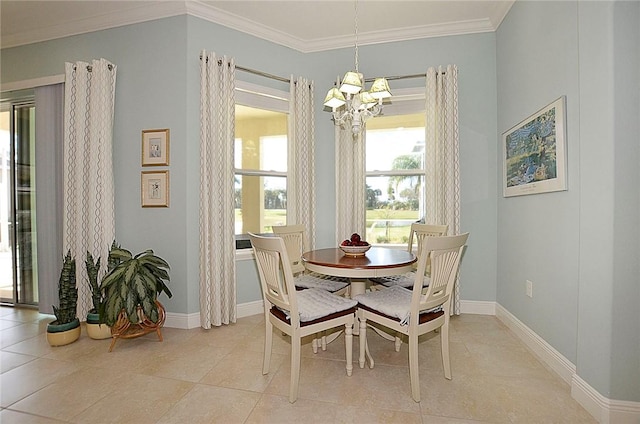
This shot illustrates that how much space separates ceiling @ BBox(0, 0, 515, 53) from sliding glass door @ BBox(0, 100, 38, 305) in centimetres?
84

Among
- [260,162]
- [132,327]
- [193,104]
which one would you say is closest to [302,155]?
[260,162]

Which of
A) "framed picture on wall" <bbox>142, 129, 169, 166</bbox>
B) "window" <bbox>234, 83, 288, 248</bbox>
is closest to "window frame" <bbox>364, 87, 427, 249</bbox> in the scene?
"window" <bbox>234, 83, 288, 248</bbox>

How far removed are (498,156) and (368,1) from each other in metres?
1.96

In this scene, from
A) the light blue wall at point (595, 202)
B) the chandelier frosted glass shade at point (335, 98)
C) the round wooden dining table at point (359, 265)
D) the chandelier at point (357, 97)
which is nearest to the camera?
the light blue wall at point (595, 202)

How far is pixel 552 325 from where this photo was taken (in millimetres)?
2322

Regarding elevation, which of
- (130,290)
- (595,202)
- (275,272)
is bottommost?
(130,290)

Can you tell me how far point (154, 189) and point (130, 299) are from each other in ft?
3.63

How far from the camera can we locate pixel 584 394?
1.84 metres

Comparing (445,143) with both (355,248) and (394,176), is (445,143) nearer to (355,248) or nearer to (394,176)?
(394,176)

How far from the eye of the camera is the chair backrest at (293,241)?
2930 millimetres

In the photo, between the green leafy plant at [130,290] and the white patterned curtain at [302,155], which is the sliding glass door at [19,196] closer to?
the green leafy plant at [130,290]

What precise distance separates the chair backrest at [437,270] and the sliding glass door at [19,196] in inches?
163

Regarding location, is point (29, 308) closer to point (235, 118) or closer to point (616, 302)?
point (235, 118)

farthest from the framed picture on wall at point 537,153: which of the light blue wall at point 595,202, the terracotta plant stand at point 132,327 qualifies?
the terracotta plant stand at point 132,327
